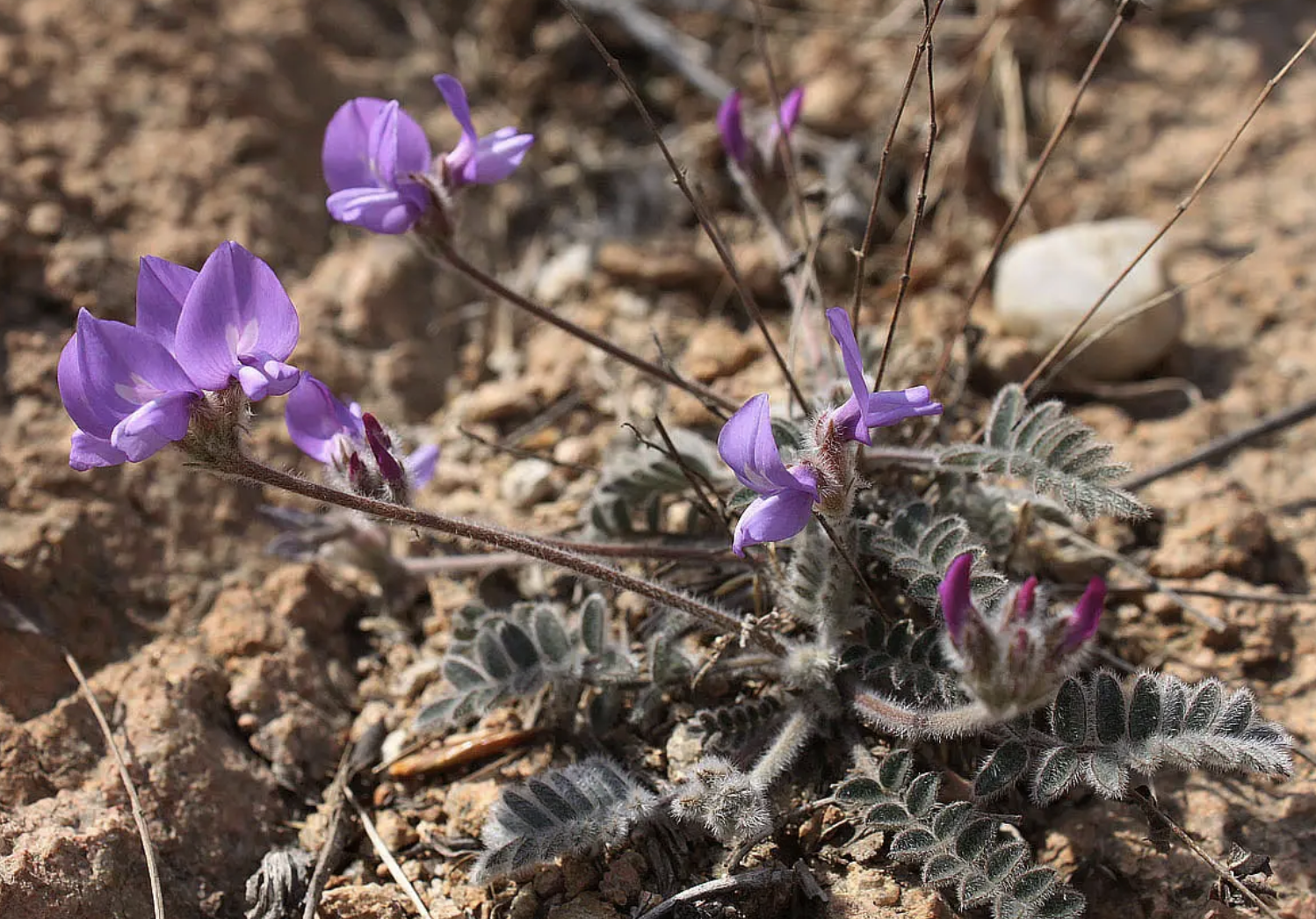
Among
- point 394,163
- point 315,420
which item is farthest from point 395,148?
point 315,420

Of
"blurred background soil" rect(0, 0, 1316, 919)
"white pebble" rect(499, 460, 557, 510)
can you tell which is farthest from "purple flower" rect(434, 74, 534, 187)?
"white pebble" rect(499, 460, 557, 510)

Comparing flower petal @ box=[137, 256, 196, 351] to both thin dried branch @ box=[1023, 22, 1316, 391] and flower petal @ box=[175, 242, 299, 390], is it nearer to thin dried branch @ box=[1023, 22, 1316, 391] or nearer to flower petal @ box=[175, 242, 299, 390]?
flower petal @ box=[175, 242, 299, 390]

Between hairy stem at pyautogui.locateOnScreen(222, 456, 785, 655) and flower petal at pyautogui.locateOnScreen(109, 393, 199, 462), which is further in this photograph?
hairy stem at pyautogui.locateOnScreen(222, 456, 785, 655)

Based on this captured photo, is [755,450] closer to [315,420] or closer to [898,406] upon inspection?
[898,406]

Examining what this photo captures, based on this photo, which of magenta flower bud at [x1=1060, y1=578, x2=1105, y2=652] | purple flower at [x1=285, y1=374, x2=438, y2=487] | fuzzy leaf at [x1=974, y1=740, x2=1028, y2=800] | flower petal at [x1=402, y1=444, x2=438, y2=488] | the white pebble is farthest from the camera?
A: the white pebble

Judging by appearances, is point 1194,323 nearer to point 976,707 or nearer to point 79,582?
point 976,707

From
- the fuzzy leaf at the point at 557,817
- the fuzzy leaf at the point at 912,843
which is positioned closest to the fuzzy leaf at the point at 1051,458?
the fuzzy leaf at the point at 912,843

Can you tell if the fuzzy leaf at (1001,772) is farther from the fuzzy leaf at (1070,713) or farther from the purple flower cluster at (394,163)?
the purple flower cluster at (394,163)

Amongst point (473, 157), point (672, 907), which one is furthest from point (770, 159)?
point (672, 907)
